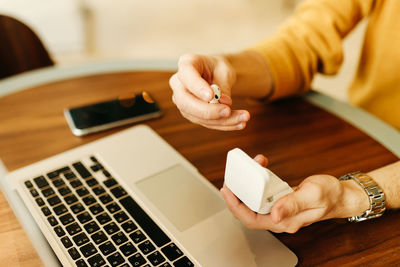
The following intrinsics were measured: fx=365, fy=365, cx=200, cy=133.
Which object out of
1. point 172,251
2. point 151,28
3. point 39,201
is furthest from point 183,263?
point 151,28

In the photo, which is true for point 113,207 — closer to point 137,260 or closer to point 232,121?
point 137,260

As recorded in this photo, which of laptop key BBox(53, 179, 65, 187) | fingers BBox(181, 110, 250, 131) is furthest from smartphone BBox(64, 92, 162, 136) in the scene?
fingers BBox(181, 110, 250, 131)

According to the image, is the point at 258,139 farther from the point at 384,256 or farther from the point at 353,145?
the point at 384,256

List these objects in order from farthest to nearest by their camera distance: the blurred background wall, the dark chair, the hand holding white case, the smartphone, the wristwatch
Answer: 1. the blurred background wall
2. the dark chair
3. the smartphone
4. the wristwatch
5. the hand holding white case

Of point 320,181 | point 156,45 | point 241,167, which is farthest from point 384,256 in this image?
point 156,45

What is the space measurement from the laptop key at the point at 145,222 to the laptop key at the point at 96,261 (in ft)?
0.21

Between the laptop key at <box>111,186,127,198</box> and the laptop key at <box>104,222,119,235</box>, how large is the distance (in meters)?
0.05

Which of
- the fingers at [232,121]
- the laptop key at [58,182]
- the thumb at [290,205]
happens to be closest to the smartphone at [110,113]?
the laptop key at [58,182]

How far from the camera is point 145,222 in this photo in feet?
1.61

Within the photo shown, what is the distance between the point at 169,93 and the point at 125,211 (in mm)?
344

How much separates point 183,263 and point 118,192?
0.16m

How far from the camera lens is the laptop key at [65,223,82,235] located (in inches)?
18.8

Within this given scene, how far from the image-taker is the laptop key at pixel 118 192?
0.53 m

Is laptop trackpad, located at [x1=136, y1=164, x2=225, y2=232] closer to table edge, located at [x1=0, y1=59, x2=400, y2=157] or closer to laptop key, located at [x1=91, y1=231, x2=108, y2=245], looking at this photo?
laptop key, located at [x1=91, y1=231, x2=108, y2=245]
